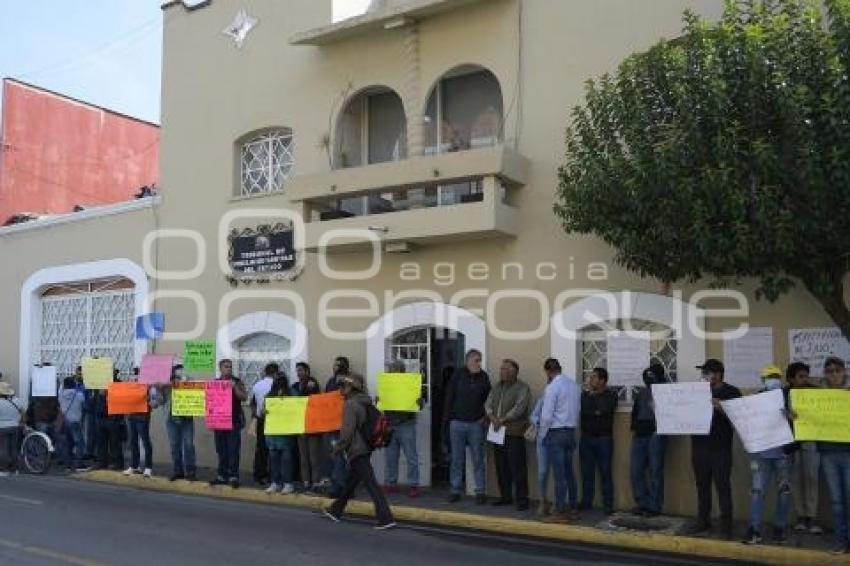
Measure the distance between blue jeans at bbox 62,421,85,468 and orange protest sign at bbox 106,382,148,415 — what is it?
165cm

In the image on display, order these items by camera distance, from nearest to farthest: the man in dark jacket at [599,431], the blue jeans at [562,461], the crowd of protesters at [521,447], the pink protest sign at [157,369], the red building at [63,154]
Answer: the crowd of protesters at [521,447] < the blue jeans at [562,461] < the man in dark jacket at [599,431] < the pink protest sign at [157,369] < the red building at [63,154]

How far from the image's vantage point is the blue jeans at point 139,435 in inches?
547

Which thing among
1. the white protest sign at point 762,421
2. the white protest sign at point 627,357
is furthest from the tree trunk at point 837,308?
the white protest sign at point 627,357

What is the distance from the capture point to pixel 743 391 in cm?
1012

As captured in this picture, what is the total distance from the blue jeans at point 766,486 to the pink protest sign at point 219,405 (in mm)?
7211

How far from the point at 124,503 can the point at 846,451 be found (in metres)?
8.84

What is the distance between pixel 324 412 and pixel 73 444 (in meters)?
6.00

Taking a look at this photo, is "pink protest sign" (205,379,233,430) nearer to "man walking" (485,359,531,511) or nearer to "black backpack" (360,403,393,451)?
"black backpack" (360,403,393,451)

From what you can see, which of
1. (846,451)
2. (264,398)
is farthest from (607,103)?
(264,398)

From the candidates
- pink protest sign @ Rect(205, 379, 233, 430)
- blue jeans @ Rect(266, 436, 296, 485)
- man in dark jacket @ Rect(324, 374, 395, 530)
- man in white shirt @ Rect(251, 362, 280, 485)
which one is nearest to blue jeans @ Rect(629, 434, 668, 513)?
man in dark jacket @ Rect(324, 374, 395, 530)

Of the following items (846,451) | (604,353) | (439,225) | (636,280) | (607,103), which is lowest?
(846,451)

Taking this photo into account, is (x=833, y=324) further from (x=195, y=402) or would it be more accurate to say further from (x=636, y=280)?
(x=195, y=402)

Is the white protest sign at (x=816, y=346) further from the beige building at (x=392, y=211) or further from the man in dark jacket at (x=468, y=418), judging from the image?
the man in dark jacket at (x=468, y=418)

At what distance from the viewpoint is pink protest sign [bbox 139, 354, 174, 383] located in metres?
13.8
